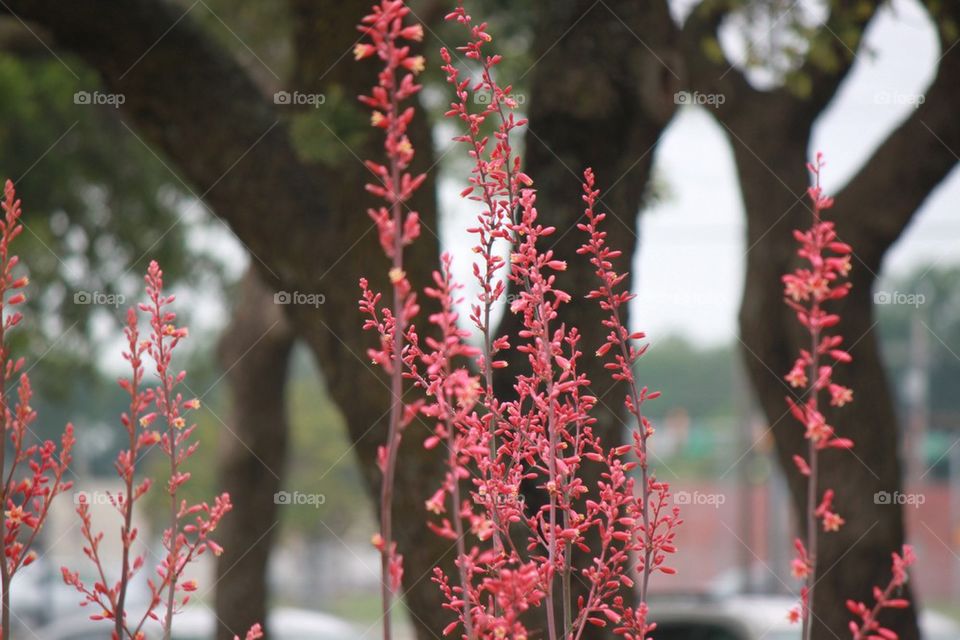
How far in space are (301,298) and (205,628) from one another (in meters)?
8.28

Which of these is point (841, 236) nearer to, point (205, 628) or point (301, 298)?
point (301, 298)

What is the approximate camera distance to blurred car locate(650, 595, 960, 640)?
6840mm

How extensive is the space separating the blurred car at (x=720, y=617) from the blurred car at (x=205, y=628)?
4.87 meters

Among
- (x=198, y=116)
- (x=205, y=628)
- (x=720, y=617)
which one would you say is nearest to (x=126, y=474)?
(x=198, y=116)

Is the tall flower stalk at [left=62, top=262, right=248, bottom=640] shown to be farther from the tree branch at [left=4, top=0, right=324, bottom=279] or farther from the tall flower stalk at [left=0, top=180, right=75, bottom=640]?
the tree branch at [left=4, top=0, right=324, bottom=279]

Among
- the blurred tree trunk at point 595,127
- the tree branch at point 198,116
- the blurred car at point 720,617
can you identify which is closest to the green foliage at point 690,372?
the blurred car at point 720,617

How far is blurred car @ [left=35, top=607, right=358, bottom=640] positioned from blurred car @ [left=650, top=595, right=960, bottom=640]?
4.87 meters

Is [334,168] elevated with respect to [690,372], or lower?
lower

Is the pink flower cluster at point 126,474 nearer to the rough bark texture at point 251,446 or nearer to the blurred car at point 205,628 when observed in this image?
the rough bark texture at point 251,446

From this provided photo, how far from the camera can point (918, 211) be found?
569cm

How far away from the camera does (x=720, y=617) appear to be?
7188 mm

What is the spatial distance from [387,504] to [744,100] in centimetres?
555

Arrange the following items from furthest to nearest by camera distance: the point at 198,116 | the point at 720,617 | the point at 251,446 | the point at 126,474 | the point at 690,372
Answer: the point at 690,372 < the point at 251,446 < the point at 720,617 < the point at 198,116 < the point at 126,474

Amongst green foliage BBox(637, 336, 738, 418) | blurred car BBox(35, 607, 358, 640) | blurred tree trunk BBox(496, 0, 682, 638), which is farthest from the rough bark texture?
green foliage BBox(637, 336, 738, 418)
